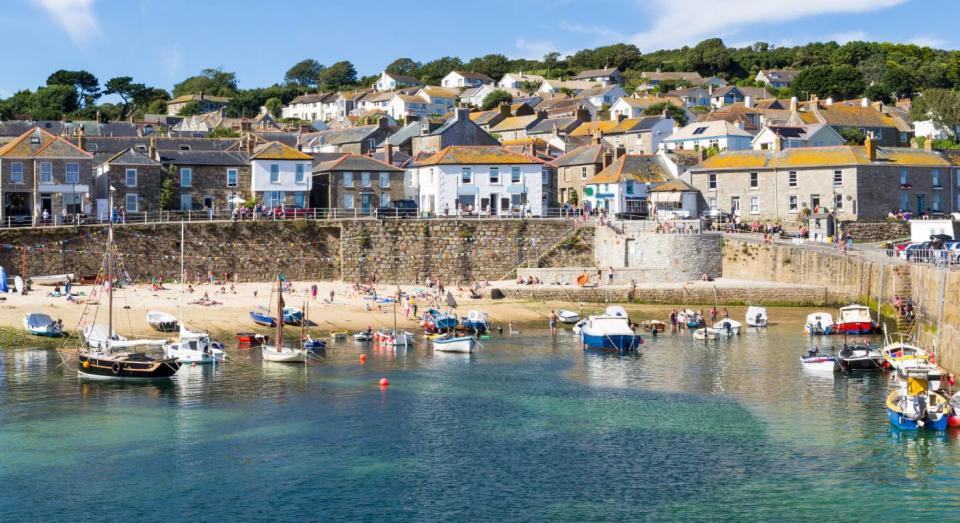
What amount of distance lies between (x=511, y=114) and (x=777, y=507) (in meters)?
106

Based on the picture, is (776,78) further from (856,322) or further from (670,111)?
(856,322)

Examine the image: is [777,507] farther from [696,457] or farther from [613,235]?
[613,235]

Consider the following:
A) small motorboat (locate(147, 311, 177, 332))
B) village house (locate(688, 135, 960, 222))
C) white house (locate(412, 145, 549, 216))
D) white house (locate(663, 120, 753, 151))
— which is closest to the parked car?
white house (locate(412, 145, 549, 216))

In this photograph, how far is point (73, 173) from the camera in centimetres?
6612

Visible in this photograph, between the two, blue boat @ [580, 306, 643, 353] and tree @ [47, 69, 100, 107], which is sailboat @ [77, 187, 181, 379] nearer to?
blue boat @ [580, 306, 643, 353]

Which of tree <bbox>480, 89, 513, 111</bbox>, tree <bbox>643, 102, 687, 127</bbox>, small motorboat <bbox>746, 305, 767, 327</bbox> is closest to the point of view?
small motorboat <bbox>746, 305, 767, 327</bbox>

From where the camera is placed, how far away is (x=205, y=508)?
29062 mm

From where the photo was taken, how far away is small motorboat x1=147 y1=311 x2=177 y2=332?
173 ft

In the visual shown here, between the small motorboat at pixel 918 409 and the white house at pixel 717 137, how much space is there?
6012 cm

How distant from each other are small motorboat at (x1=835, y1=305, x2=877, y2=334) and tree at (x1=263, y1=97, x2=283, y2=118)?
415 feet

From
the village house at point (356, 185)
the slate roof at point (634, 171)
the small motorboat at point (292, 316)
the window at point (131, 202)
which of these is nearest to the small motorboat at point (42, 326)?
the small motorboat at point (292, 316)

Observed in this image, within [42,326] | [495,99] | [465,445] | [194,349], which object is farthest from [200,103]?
[465,445]

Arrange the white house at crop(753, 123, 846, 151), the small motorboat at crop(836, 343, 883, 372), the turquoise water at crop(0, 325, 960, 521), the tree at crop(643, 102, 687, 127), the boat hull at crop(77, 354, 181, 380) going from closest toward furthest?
1. the turquoise water at crop(0, 325, 960, 521)
2. the boat hull at crop(77, 354, 181, 380)
3. the small motorboat at crop(836, 343, 883, 372)
4. the white house at crop(753, 123, 846, 151)
5. the tree at crop(643, 102, 687, 127)

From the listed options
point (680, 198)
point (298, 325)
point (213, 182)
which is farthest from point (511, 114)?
point (298, 325)
